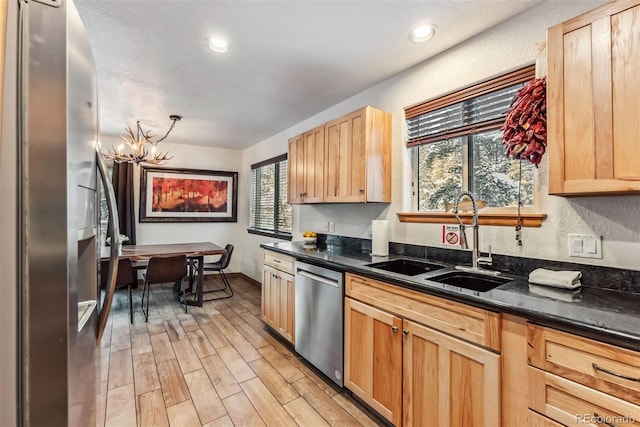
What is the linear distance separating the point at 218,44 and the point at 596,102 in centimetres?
221

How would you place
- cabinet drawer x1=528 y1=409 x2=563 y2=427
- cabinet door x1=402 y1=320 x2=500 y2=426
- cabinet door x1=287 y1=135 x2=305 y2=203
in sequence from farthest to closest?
cabinet door x1=287 y1=135 x2=305 y2=203 → cabinet door x1=402 y1=320 x2=500 y2=426 → cabinet drawer x1=528 y1=409 x2=563 y2=427

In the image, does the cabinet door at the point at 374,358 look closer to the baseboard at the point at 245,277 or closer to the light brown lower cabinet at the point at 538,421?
the light brown lower cabinet at the point at 538,421

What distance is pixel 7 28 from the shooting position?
567 millimetres

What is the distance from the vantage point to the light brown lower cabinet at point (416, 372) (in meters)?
1.29

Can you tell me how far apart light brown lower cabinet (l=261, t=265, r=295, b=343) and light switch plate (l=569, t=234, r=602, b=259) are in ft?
6.34

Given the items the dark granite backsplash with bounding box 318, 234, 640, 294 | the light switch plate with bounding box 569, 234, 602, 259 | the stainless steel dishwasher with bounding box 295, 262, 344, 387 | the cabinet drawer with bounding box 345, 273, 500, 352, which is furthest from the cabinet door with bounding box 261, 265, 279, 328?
the light switch plate with bounding box 569, 234, 602, 259

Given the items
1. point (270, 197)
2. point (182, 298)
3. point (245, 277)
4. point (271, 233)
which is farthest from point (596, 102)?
point (245, 277)

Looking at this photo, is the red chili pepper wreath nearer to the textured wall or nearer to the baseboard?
the textured wall

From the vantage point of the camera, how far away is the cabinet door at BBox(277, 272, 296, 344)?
260 cm

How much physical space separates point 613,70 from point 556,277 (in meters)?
0.93

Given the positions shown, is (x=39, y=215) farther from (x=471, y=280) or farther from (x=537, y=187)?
(x=537, y=187)

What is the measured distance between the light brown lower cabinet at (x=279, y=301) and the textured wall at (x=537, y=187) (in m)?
0.81

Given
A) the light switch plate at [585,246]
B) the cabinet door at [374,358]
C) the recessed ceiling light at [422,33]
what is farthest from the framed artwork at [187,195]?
the light switch plate at [585,246]

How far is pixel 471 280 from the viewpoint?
181 cm
